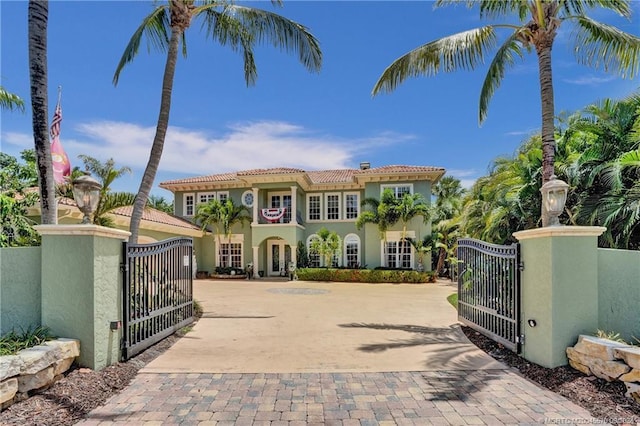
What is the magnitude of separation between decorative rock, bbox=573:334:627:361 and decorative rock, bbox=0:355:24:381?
6717mm

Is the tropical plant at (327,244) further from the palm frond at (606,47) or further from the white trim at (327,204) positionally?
the palm frond at (606,47)

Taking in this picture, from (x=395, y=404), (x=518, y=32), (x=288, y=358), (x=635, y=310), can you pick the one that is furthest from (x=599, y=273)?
(x=518, y=32)

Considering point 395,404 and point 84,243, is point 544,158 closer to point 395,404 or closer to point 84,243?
point 395,404

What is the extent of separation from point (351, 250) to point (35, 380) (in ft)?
67.6

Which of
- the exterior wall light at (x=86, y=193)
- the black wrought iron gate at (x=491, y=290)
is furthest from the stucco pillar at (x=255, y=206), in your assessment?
the exterior wall light at (x=86, y=193)

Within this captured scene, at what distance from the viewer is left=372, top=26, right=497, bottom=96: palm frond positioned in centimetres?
816

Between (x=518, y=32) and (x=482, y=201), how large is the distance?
7.84 metres

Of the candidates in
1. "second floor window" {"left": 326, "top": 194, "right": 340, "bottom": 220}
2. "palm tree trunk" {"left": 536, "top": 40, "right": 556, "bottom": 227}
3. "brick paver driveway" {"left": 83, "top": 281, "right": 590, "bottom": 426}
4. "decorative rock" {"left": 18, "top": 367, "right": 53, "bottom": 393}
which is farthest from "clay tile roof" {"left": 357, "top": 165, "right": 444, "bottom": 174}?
"decorative rock" {"left": 18, "top": 367, "right": 53, "bottom": 393}

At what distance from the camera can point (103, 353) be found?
4.95 meters

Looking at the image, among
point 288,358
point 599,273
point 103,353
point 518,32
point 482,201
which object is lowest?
point 288,358

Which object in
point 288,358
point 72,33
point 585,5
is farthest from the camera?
point 72,33

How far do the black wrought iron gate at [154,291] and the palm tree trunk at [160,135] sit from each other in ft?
5.54

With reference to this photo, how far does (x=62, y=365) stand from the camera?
4.41m

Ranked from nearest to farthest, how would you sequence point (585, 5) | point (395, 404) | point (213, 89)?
1. point (395, 404)
2. point (585, 5)
3. point (213, 89)
